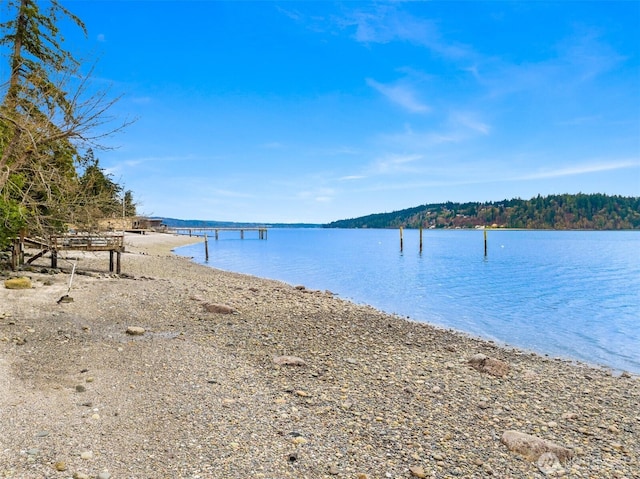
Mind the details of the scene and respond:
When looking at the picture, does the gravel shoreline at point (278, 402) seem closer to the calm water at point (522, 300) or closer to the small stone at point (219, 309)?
the small stone at point (219, 309)

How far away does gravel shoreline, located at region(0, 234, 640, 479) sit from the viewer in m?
5.08

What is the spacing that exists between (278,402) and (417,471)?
8.53 feet

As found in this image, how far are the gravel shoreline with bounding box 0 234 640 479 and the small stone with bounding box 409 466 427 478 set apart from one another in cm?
3

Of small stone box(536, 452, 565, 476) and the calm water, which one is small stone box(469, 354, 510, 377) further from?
the calm water

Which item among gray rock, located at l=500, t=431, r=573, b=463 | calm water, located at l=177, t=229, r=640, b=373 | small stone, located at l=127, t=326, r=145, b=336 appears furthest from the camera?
calm water, located at l=177, t=229, r=640, b=373

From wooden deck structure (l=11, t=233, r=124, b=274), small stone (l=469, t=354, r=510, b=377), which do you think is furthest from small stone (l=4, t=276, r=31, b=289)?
small stone (l=469, t=354, r=510, b=377)

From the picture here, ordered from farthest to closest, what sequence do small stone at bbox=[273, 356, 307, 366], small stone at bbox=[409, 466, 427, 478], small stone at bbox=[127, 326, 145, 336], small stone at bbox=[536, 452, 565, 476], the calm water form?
the calm water, small stone at bbox=[127, 326, 145, 336], small stone at bbox=[273, 356, 307, 366], small stone at bbox=[536, 452, 565, 476], small stone at bbox=[409, 466, 427, 478]

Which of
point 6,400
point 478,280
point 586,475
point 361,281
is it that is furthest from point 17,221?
point 478,280

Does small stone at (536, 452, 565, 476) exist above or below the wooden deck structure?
below

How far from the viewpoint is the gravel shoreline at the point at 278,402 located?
5078mm

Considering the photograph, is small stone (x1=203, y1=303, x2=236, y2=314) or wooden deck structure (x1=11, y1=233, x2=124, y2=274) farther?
wooden deck structure (x1=11, y1=233, x2=124, y2=274)

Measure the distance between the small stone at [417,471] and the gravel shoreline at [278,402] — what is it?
0.03 meters

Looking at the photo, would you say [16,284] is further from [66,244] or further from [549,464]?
[549,464]

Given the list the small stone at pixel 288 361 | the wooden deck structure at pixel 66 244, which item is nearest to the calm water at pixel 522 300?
the small stone at pixel 288 361
